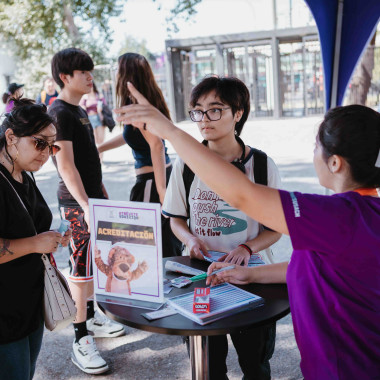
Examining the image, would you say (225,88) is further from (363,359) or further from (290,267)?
(363,359)

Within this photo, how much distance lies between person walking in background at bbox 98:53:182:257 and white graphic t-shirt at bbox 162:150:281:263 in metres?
0.70

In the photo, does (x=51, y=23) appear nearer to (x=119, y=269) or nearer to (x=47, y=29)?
(x=47, y=29)

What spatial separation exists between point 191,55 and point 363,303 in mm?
14780

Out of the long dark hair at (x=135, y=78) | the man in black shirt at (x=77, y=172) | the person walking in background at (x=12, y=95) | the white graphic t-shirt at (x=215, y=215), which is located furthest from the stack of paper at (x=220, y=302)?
the long dark hair at (x=135, y=78)

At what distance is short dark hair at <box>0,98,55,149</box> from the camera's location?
6.22 ft

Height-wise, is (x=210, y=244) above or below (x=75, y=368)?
above

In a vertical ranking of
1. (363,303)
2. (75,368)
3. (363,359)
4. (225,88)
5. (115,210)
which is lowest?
(75,368)

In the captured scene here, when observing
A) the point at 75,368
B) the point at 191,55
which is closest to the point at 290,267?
the point at 75,368

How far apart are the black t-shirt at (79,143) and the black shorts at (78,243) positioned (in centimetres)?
6

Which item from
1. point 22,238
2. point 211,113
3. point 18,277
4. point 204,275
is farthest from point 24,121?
point 204,275

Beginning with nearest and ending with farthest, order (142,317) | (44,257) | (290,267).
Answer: (290,267), (142,317), (44,257)

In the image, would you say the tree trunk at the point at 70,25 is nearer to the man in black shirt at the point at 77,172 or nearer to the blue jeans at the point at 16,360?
the man in black shirt at the point at 77,172

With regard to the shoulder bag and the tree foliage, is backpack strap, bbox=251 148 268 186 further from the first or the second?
the tree foliage

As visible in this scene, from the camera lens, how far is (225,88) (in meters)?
2.29
